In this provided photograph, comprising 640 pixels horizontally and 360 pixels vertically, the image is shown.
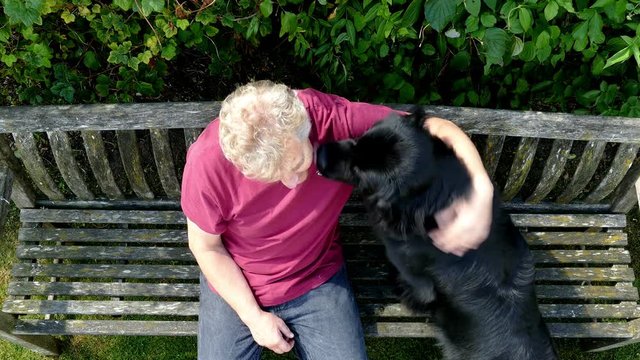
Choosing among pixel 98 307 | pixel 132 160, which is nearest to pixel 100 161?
pixel 132 160

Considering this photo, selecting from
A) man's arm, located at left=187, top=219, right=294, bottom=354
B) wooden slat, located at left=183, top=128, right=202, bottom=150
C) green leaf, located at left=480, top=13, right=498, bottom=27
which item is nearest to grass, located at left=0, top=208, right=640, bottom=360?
man's arm, located at left=187, top=219, right=294, bottom=354

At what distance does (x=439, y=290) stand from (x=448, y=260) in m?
0.19

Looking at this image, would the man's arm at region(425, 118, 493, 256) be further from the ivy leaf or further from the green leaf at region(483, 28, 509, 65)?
the ivy leaf

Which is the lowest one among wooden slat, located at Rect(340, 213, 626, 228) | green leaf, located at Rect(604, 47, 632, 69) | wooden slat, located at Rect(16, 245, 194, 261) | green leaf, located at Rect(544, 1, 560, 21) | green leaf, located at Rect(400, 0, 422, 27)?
wooden slat, located at Rect(16, 245, 194, 261)

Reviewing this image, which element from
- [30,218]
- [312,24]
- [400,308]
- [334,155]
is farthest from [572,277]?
[30,218]

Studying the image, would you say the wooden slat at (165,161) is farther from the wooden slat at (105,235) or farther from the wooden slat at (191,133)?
the wooden slat at (105,235)

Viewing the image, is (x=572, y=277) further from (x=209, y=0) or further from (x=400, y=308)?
(x=209, y=0)

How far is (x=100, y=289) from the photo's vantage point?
2984 millimetres

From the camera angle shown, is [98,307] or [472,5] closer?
[472,5]

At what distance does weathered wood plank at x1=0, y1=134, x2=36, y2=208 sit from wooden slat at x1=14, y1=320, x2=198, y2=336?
1.96ft

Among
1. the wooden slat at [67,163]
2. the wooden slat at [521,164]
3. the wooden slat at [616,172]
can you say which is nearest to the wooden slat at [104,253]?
the wooden slat at [67,163]

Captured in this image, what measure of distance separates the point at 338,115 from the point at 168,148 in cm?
90

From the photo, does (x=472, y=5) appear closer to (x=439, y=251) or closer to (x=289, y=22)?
(x=289, y=22)

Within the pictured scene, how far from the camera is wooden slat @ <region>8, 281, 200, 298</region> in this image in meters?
2.96
